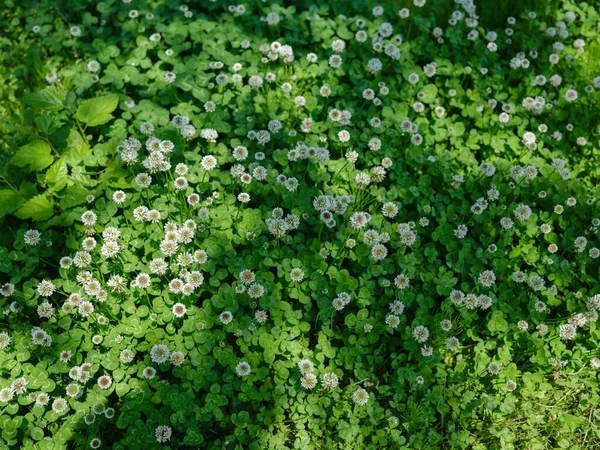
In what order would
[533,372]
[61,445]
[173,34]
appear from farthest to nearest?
[173,34] < [533,372] < [61,445]

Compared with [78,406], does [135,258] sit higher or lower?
higher

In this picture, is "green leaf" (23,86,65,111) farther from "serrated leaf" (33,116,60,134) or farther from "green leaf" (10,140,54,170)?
"green leaf" (10,140,54,170)

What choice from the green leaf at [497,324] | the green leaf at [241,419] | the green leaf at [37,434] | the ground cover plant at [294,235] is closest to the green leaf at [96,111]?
the ground cover plant at [294,235]

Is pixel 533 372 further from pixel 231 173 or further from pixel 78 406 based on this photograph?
pixel 78 406

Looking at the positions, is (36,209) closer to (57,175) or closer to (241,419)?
(57,175)

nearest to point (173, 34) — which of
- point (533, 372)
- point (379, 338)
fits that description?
point (379, 338)

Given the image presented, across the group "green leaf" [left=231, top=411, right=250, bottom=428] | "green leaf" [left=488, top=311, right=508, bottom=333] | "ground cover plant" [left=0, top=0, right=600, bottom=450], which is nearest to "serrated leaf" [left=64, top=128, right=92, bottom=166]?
"ground cover plant" [left=0, top=0, right=600, bottom=450]

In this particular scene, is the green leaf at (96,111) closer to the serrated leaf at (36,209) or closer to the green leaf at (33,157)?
the green leaf at (33,157)

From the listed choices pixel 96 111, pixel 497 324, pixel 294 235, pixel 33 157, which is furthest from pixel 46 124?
pixel 497 324
